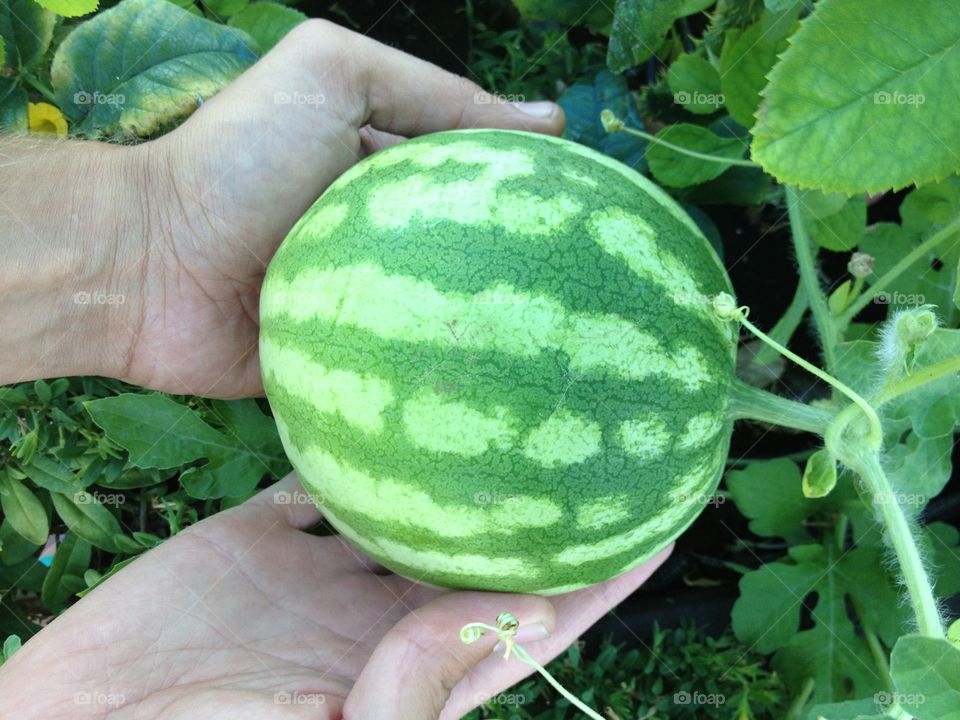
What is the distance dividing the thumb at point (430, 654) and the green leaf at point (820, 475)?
464 millimetres

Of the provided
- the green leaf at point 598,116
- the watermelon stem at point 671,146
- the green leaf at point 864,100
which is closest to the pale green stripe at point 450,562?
the green leaf at point 864,100

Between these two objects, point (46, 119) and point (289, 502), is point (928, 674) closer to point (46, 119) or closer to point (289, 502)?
point (289, 502)

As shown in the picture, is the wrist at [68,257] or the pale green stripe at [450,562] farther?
the wrist at [68,257]

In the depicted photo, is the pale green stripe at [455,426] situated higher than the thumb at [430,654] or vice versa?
the pale green stripe at [455,426]

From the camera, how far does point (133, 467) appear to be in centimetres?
184

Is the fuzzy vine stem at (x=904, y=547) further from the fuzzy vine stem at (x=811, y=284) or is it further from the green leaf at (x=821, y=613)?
the green leaf at (x=821, y=613)

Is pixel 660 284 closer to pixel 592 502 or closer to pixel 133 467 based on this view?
pixel 592 502

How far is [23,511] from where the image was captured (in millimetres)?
1765

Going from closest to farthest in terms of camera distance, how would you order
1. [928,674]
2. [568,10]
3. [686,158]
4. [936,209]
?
[928,674]
[936,209]
[686,158]
[568,10]

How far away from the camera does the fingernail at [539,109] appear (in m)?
1.77

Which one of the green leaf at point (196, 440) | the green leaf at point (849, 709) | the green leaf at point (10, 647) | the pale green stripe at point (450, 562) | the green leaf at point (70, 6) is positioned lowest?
the green leaf at point (10, 647)

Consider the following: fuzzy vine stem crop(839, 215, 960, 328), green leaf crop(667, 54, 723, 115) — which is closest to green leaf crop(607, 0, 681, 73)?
green leaf crop(667, 54, 723, 115)

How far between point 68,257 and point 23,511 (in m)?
0.56

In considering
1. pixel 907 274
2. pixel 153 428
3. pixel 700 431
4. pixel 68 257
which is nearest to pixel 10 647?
pixel 153 428
